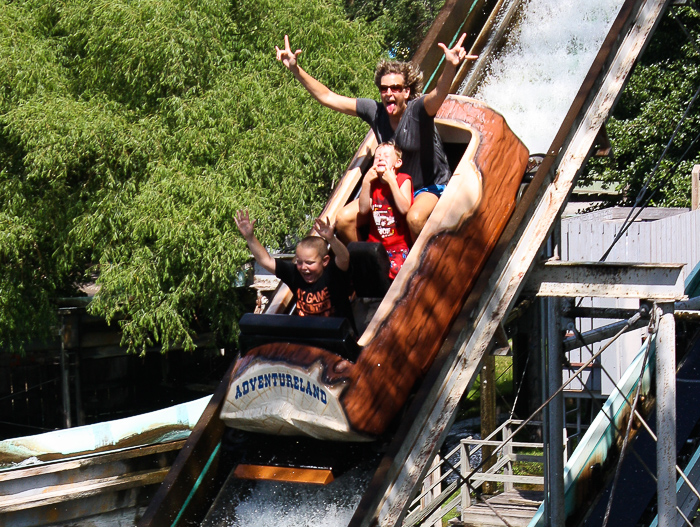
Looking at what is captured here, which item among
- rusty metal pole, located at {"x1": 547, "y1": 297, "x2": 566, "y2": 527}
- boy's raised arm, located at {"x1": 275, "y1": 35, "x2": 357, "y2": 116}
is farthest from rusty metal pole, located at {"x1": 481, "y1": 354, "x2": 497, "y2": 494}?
boy's raised arm, located at {"x1": 275, "y1": 35, "x2": 357, "y2": 116}

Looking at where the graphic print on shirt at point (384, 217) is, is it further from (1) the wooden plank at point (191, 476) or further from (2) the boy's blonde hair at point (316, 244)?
(1) the wooden plank at point (191, 476)

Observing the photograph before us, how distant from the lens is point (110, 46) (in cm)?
1126

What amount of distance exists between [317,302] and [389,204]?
743 millimetres

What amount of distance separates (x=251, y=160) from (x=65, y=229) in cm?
269

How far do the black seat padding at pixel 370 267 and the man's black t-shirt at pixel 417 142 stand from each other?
61cm

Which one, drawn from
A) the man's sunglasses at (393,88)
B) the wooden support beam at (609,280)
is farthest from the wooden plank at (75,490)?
the man's sunglasses at (393,88)

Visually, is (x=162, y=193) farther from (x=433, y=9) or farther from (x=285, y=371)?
(x=433, y=9)

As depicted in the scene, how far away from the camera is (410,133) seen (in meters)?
5.12

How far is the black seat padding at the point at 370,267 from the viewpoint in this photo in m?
4.86

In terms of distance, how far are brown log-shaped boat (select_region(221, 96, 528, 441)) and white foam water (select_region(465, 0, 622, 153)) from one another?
184 centimetres

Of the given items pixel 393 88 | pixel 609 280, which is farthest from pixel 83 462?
pixel 609 280

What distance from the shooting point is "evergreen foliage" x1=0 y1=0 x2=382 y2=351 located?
10.7 m

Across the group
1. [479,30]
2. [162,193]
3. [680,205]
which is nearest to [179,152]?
[162,193]

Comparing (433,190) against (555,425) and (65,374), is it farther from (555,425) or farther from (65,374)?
(65,374)
